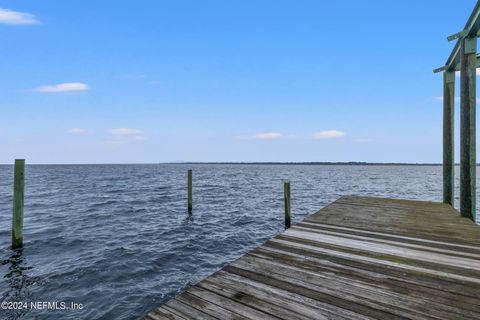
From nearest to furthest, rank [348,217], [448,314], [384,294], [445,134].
Answer: 1. [448,314]
2. [384,294]
3. [348,217]
4. [445,134]

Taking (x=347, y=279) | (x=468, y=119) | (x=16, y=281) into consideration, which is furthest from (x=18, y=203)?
(x=468, y=119)

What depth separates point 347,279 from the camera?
3.09 meters

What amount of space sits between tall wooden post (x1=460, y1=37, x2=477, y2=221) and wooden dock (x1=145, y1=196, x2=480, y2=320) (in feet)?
3.69

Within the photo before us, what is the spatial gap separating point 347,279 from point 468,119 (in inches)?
200

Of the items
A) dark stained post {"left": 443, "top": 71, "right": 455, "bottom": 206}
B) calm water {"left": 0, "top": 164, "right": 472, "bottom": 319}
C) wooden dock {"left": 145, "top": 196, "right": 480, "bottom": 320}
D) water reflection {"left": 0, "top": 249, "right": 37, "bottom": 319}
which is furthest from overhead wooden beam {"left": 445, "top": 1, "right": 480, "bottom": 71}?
water reflection {"left": 0, "top": 249, "right": 37, "bottom": 319}

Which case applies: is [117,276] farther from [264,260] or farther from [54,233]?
[54,233]

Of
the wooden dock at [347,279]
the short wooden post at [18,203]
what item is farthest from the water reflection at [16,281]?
the wooden dock at [347,279]

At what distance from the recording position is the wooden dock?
8.16 ft

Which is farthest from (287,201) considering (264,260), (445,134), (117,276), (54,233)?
(54,233)

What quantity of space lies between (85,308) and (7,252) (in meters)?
5.10

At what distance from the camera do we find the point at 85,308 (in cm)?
537

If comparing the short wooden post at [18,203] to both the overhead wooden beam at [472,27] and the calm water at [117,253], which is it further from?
the overhead wooden beam at [472,27]

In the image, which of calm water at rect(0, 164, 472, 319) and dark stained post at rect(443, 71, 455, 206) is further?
dark stained post at rect(443, 71, 455, 206)

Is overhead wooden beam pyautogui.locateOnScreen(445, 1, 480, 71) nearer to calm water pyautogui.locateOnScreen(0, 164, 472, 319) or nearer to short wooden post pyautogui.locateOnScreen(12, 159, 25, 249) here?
calm water pyautogui.locateOnScreen(0, 164, 472, 319)
